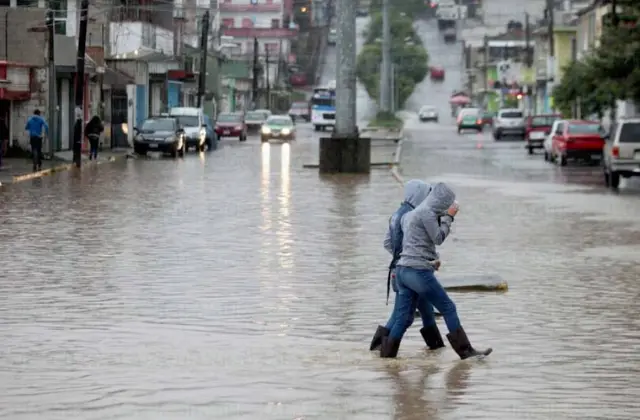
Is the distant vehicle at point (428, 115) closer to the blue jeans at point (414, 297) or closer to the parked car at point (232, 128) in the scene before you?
the parked car at point (232, 128)

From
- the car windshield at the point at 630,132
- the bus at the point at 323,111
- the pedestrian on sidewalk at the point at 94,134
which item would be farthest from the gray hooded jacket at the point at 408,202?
the bus at the point at 323,111

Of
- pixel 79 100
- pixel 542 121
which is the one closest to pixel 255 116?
pixel 542 121

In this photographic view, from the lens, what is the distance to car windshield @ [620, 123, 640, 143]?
40.5m

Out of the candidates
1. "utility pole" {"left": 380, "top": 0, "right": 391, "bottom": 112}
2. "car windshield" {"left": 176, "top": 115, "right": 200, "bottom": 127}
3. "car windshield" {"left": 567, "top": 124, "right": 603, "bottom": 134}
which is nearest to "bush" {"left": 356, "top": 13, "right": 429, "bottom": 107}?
"utility pole" {"left": 380, "top": 0, "right": 391, "bottom": 112}

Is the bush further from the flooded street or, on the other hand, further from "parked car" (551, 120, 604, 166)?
the flooded street

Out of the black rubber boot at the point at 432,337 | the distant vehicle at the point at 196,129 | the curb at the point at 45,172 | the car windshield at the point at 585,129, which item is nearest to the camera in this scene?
the black rubber boot at the point at 432,337

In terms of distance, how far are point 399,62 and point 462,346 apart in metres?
168

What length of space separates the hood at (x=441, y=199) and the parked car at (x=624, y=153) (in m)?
27.8

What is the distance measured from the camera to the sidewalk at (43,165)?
41.9m

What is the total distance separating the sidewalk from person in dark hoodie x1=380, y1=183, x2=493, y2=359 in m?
27.2

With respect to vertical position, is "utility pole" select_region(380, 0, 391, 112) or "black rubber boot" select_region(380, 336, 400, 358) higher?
"utility pole" select_region(380, 0, 391, 112)

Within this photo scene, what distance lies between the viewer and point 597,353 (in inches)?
509

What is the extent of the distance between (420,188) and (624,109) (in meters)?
69.1

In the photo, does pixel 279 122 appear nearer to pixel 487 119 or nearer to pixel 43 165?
pixel 487 119
